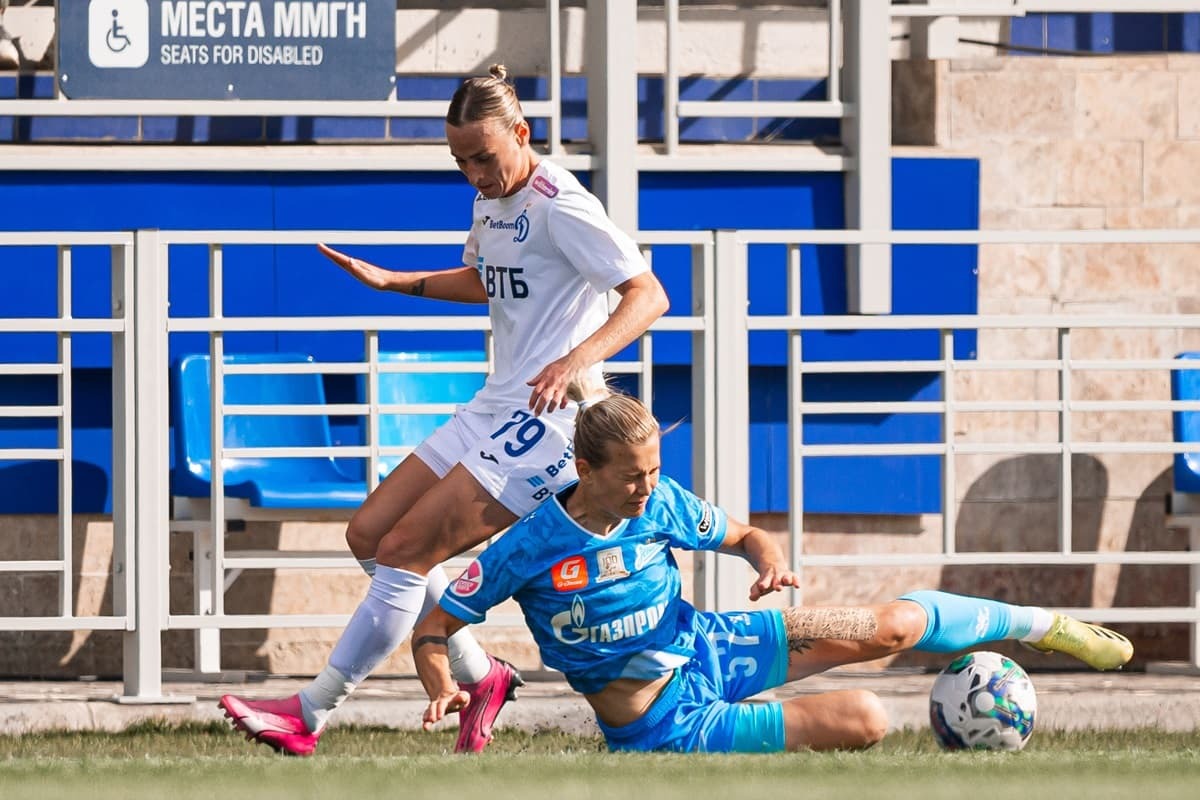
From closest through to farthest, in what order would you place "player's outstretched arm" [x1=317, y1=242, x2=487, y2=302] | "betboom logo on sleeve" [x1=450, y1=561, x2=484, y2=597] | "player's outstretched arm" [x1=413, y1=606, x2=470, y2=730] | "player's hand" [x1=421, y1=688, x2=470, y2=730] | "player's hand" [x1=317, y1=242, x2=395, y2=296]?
"player's hand" [x1=421, y1=688, x2=470, y2=730]
"player's outstretched arm" [x1=413, y1=606, x2=470, y2=730]
"betboom logo on sleeve" [x1=450, y1=561, x2=484, y2=597]
"player's hand" [x1=317, y1=242, x2=395, y2=296]
"player's outstretched arm" [x1=317, y1=242, x2=487, y2=302]

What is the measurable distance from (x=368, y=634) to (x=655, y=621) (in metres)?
0.83

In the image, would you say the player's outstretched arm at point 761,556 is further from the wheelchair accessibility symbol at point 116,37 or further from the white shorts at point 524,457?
the wheelchair accessibility symbol at point 116,37

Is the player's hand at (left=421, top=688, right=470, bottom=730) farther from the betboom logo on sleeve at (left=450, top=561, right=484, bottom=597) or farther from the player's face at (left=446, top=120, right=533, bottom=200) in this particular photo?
the player's face at (left=446, top=120, right=533, bottom=200)

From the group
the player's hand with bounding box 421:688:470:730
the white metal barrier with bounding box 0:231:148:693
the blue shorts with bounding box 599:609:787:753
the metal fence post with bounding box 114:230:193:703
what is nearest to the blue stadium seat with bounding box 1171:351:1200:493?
the blue shorts with bounding box 599:609:787:753

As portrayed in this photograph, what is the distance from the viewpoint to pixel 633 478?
5.35m

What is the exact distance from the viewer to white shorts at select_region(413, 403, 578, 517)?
5.76 m

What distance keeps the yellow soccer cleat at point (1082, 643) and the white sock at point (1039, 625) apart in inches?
0.6

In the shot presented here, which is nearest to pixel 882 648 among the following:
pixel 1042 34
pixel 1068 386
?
pixel 1068 386

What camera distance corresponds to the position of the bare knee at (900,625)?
5.89 metres

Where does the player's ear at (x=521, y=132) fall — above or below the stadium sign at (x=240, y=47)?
below

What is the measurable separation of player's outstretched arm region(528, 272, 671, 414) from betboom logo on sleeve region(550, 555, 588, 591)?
40 centimetres

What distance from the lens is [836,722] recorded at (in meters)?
5.73

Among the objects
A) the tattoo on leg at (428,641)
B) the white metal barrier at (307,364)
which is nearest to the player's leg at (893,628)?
the tattoo on leg at (428,641)

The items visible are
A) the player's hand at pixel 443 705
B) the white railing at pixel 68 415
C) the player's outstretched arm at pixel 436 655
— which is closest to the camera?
the player's hand at pixel 443 705
